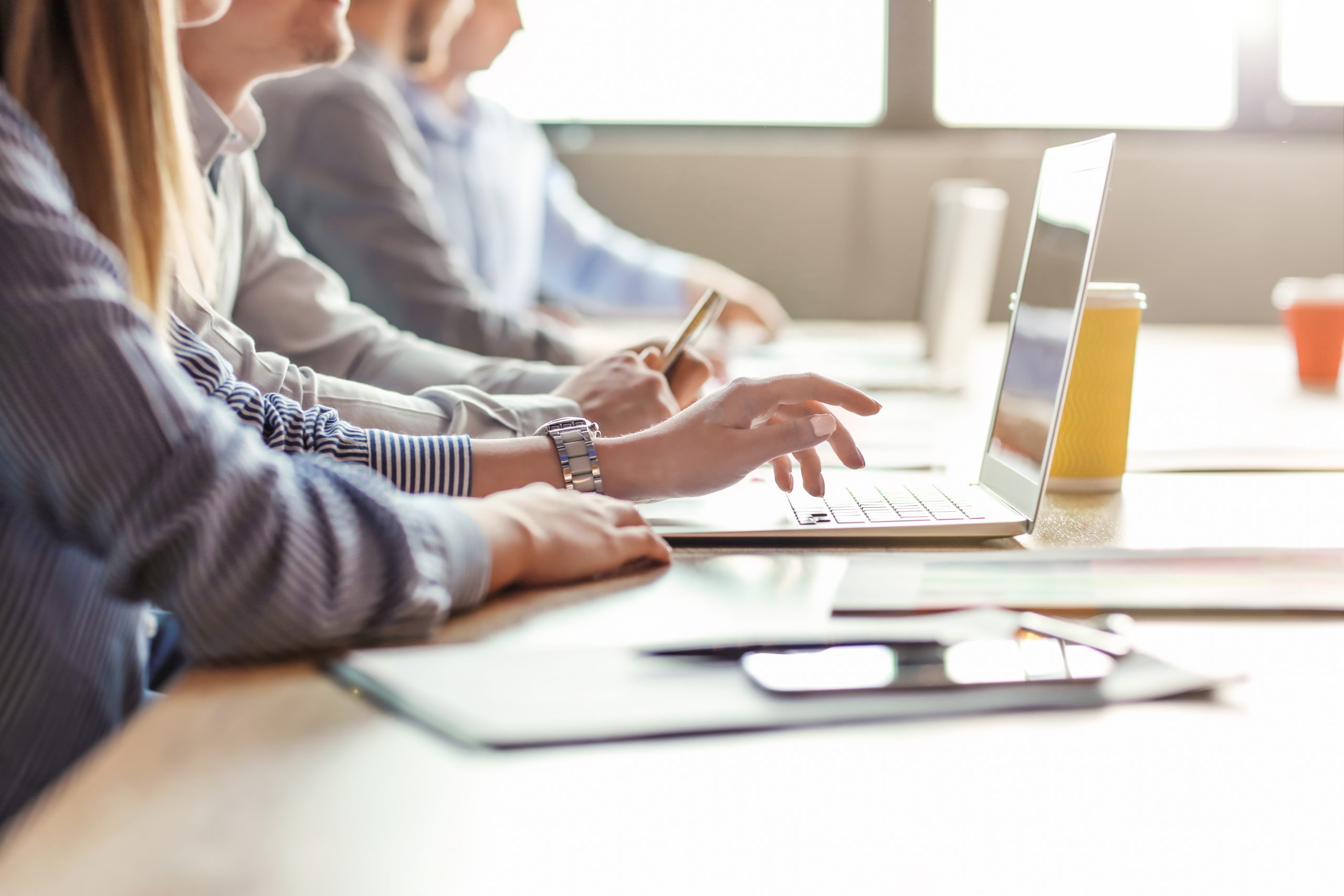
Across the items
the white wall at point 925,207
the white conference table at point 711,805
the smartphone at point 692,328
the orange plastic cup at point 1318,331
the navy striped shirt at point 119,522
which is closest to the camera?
the white conference table at point 711,805

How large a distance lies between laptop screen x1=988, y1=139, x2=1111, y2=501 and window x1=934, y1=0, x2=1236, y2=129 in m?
2.52

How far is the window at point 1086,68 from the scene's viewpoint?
331cm

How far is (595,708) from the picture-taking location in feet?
1.57

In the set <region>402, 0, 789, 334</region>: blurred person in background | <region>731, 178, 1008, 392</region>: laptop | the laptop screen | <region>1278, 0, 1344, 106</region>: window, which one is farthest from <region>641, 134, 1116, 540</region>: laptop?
<region>1278, 0, 1344, 106</region>: window

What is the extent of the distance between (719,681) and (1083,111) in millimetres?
3215

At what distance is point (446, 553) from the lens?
0.58 m

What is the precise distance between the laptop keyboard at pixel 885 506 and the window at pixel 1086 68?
2696 millimetres

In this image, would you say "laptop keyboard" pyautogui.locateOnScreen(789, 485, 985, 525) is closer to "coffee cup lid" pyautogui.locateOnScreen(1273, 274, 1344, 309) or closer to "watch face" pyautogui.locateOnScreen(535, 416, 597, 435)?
"watch face" pyautogui.locateOnScreen(535, 416, 597, 435)

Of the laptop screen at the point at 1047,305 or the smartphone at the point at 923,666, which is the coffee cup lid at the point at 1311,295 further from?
the smartphone at the point at 923,666

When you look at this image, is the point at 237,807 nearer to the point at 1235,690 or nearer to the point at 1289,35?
the point at 1235,690

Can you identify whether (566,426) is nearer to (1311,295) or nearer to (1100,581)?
(1100,581)

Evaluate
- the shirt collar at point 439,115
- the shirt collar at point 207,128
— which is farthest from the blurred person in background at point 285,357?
the shirt collar at point 439,115

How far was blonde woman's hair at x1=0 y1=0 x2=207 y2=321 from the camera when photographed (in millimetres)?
585

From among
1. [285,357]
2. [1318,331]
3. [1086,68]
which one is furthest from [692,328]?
[1086,68]
